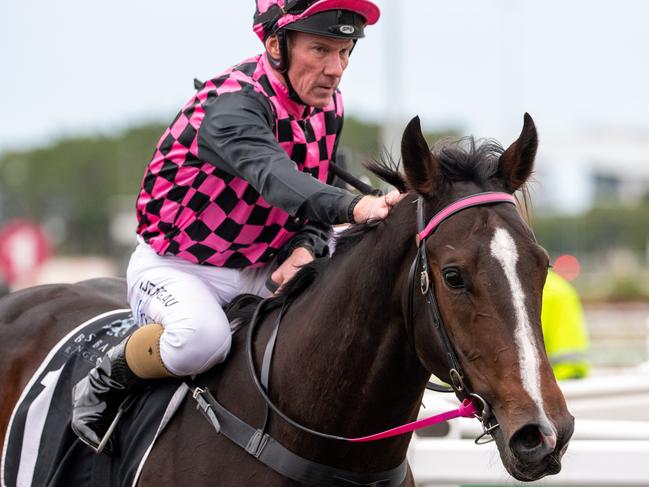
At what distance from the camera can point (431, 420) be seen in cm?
324

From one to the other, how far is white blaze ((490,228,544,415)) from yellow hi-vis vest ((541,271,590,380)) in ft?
13.0

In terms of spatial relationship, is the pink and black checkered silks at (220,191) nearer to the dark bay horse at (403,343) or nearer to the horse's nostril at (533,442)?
the dark bay horse at (403,343)

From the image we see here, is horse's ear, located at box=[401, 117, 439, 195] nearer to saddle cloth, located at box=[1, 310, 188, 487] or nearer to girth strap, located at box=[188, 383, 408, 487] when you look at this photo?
girth strap, located at box=[188, 383, 408, 487]

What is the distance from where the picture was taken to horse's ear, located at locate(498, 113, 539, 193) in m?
3.21

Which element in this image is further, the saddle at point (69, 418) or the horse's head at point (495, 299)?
the saddle at point (69, 418)

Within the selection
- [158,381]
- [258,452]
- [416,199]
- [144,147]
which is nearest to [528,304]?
[416,199]

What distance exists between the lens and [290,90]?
3.88 metres

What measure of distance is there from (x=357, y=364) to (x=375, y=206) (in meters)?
0.51

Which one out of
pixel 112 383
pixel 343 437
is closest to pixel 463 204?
pixel 343 437

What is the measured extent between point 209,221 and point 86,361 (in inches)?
35.8

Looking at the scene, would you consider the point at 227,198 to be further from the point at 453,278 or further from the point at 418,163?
the point at 453,278

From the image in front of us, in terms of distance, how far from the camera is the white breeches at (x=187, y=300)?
12.0 feet

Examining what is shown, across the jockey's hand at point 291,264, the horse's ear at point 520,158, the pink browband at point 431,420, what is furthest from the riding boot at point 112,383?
the horse's ear at point 520,158

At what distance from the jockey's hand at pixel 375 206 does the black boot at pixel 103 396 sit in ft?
3.71
